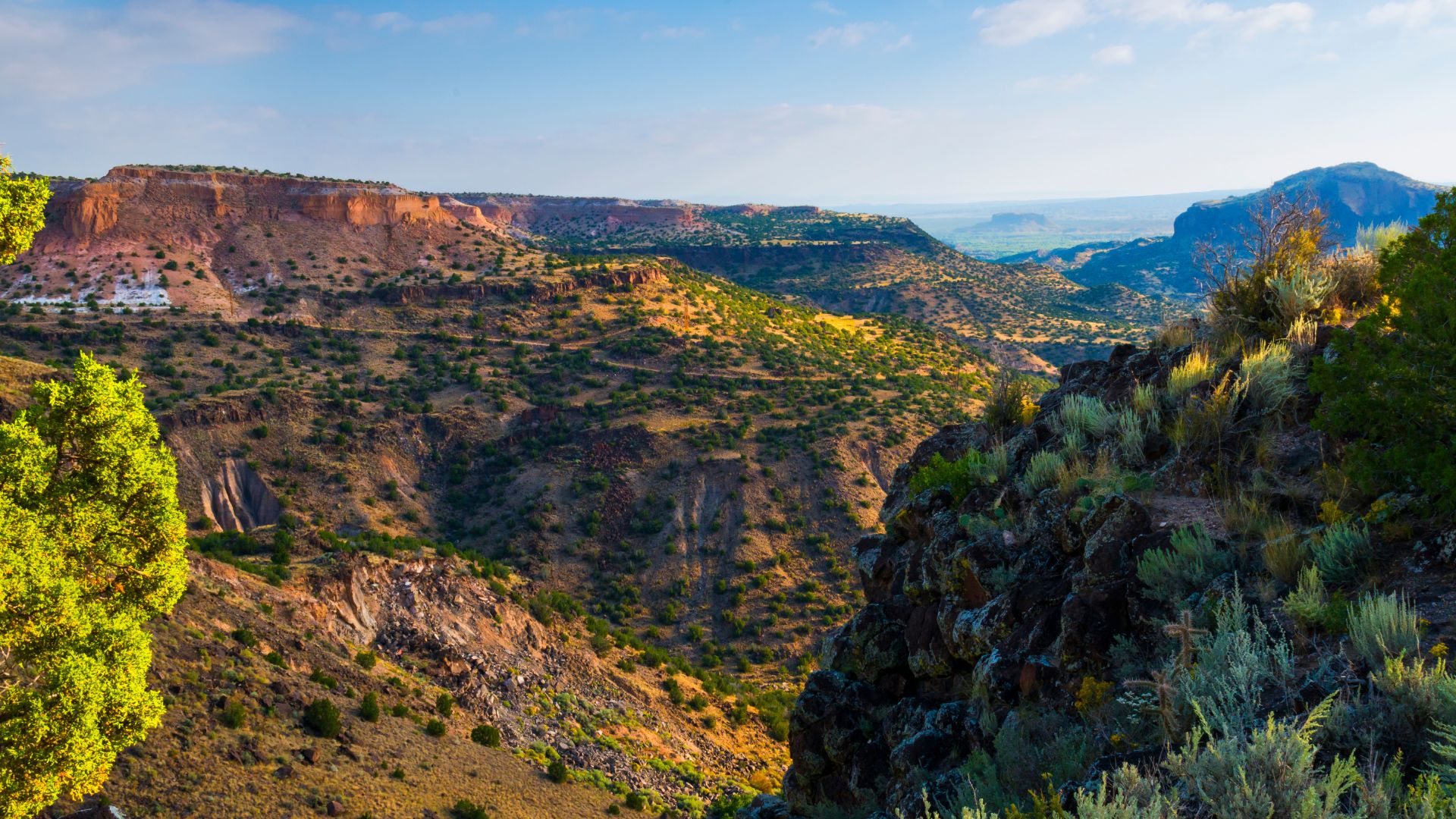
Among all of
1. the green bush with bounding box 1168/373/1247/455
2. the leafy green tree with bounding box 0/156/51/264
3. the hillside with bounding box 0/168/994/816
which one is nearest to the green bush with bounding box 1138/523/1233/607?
the green bush with bounding box 1168/373/1247/455

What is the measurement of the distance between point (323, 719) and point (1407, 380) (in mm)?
20487

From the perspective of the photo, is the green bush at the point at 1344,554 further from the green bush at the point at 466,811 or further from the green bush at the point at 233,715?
the green bush at the point at 233,715

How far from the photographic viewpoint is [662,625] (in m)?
36.8

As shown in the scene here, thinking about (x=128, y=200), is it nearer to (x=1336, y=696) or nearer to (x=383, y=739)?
(x=383, y=739)

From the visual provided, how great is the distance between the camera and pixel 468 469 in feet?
153

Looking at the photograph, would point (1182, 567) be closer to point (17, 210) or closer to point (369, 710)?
point (17, 210)

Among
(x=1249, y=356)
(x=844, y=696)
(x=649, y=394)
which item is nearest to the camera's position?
(x=1249, y=356)

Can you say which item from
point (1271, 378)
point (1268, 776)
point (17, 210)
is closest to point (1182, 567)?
point (1268, 776)

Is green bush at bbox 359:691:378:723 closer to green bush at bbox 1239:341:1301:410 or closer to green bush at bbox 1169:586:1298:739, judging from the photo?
green bush at bbox 1169:586:1298:739

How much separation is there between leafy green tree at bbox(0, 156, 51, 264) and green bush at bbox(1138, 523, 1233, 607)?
1449 centimetres

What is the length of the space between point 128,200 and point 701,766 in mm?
68881

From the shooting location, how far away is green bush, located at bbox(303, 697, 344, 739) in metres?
17.6

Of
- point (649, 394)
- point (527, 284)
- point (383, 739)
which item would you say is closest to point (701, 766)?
point (383, 739)

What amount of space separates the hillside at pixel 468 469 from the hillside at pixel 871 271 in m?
22.2
